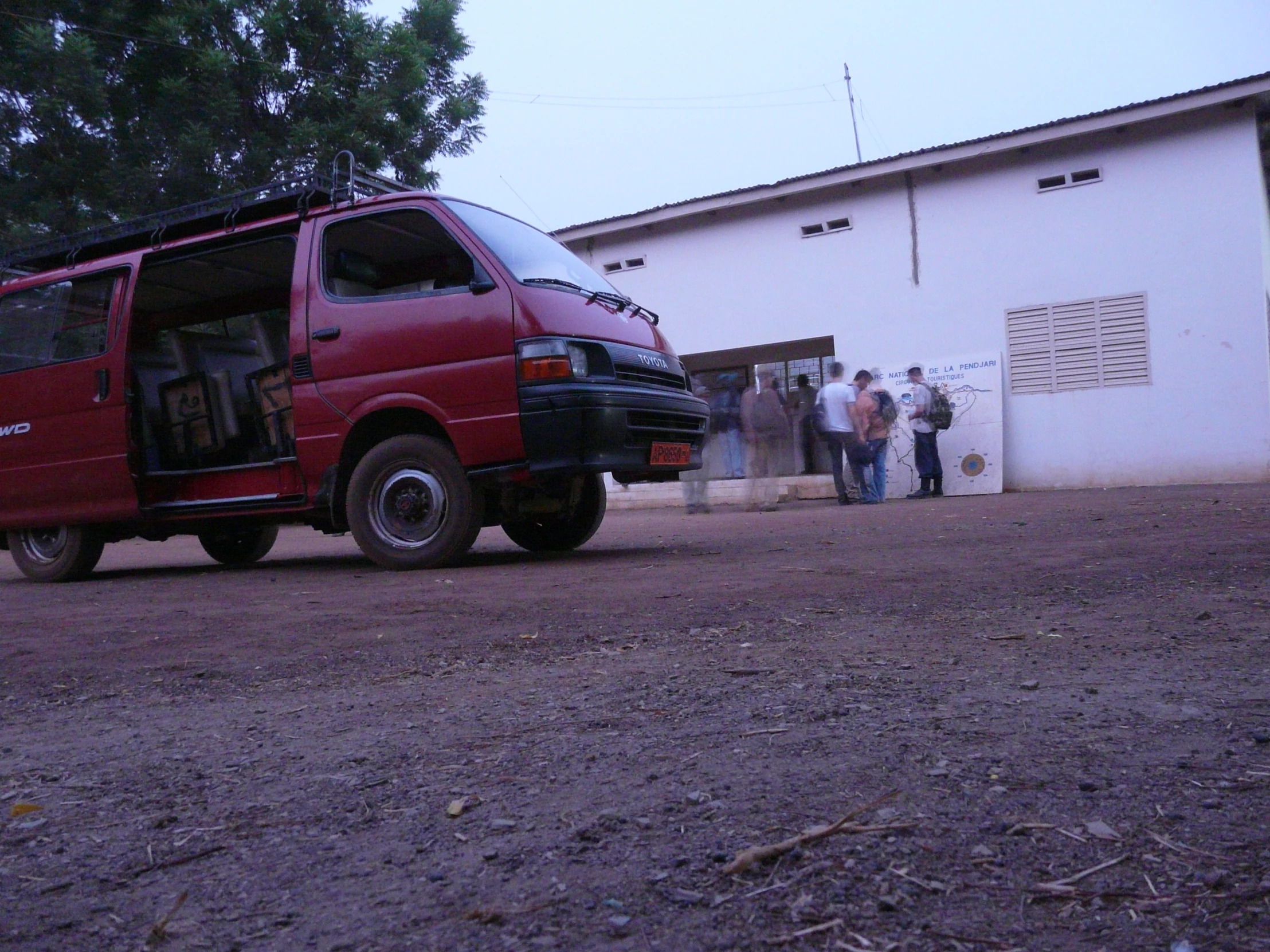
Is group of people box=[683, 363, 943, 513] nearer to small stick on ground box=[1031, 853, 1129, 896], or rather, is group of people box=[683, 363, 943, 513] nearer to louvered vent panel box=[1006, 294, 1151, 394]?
louvered vent panel box=[1006, 294, 1151, 394]

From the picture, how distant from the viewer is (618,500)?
16.0 metres

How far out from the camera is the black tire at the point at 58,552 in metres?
6.98

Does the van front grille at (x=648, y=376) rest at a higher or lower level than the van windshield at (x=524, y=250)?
lower

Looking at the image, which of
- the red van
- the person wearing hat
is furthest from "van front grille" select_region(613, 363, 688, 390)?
the person wearing hat

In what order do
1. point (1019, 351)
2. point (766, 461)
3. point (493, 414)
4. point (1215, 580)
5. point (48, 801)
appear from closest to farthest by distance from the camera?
point (48, 801)
point (1215, 580)
point (493, 414)
point (766, 461)
point (1019, 351)

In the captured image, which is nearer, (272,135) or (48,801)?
(48,801)

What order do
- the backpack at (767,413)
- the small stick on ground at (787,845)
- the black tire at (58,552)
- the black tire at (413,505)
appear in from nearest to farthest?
the small stick on ground at (787,845), the black tire at (413,505), the black tire at (58,552), the backpack at (767,413)

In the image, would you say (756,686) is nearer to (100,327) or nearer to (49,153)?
(100,327)

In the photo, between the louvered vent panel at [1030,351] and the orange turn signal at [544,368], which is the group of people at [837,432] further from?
the orange turn signal at [544,368]

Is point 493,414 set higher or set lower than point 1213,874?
higher

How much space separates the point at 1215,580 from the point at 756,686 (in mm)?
2340

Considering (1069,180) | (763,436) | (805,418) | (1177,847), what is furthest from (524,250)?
(805,418)

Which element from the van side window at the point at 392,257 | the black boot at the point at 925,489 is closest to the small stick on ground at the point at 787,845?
the van side window at the point at 392,257

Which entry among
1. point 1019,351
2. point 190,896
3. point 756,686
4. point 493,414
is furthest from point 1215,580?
point 1019,351
